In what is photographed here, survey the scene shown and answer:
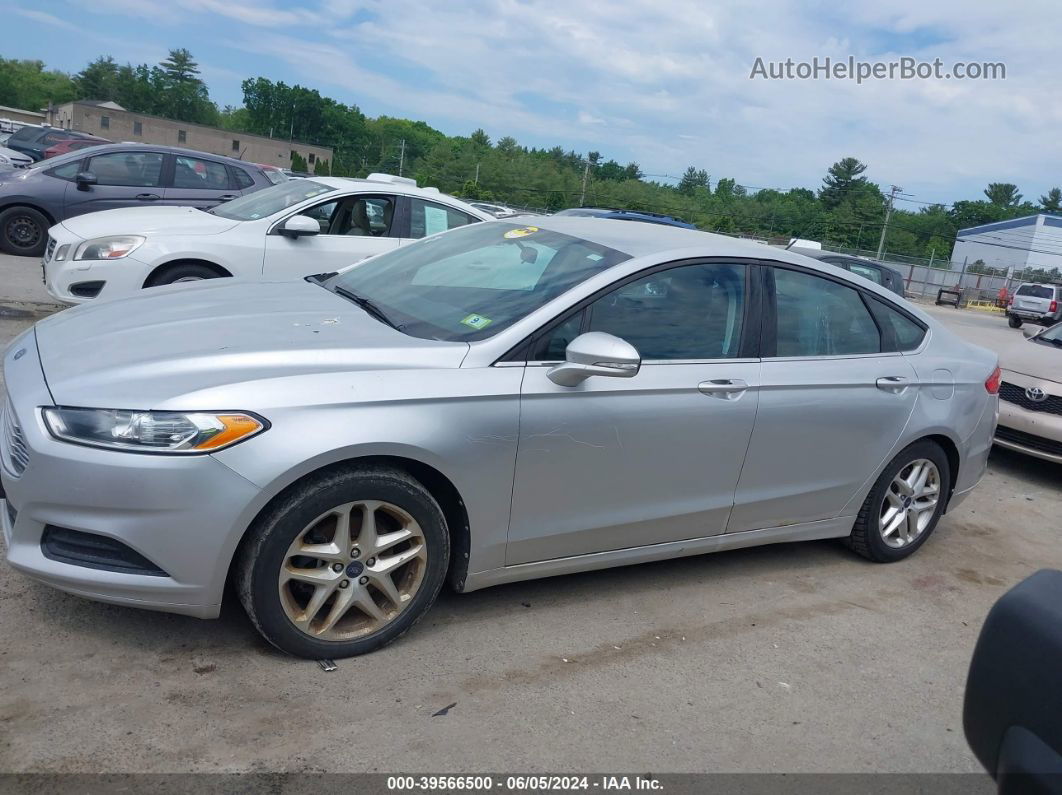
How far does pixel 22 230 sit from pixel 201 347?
1000cm

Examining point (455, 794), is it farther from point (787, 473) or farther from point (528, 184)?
point (528, 184)

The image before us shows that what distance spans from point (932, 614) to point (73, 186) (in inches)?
431

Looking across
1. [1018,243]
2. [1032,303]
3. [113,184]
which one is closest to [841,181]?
[1018,243]

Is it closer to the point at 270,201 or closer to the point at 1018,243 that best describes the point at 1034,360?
the point at 270,201

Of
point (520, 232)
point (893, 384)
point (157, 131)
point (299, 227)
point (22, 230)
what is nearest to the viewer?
point (520, 232)

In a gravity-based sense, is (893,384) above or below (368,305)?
below

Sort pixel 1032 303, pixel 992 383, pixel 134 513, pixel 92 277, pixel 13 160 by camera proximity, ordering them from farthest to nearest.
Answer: pixel 1032 303 → pixel 13 160 → pixel 92 277 → pixel 992 383 → pixel 134 513

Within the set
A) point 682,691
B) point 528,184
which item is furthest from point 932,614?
point 528,184

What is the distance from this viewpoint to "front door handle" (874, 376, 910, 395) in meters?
4.55

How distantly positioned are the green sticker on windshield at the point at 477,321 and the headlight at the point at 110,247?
4668mm

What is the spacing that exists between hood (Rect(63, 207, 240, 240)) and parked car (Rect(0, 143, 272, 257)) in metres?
3.26

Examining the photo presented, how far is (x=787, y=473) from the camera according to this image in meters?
4.29

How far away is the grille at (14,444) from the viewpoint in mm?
3021

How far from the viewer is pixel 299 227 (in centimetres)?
751
